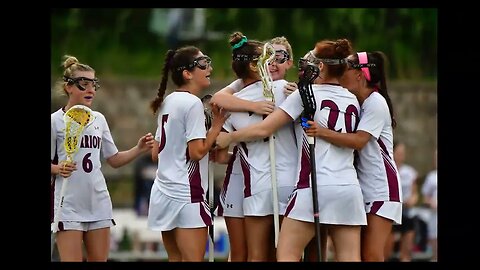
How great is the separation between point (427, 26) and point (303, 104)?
58.9ft

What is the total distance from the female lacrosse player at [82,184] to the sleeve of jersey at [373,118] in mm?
1709

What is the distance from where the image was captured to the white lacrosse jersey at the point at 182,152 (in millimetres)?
7801

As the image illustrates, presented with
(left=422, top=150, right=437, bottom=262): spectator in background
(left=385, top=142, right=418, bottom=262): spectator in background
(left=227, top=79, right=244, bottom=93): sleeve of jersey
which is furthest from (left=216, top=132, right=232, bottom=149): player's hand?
(left=422, top=150, right=437, bottom=262): spectator in background

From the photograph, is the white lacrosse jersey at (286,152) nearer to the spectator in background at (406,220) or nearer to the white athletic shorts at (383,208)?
the white athletic shorts at (383,208)

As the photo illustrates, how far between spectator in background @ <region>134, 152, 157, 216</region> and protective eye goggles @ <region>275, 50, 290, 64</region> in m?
10.4

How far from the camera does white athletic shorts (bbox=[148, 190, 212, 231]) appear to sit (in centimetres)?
778

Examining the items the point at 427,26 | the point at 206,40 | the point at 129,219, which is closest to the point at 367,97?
the point at 129,219

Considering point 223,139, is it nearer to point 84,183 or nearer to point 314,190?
point 314,190

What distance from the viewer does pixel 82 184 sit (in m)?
8.48

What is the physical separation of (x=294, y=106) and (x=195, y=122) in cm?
71

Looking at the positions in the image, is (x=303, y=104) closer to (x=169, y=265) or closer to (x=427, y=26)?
(x=169, y=265)

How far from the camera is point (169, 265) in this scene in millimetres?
7488

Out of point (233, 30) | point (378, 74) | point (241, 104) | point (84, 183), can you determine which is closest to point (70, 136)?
point (84, 183)

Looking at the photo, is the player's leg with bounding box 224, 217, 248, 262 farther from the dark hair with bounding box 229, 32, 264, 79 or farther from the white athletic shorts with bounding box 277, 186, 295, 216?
the dark hair with bounding box 229, 32, 264, 79
